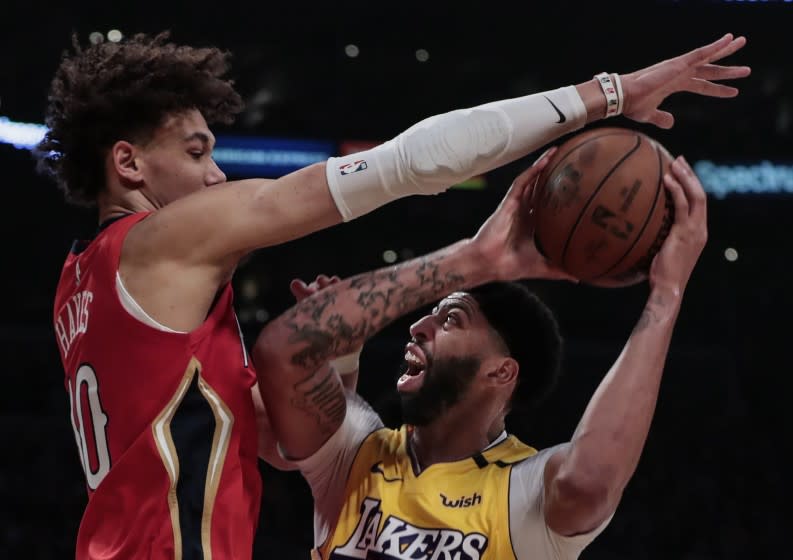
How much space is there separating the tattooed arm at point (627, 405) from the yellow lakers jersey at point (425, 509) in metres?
0.18

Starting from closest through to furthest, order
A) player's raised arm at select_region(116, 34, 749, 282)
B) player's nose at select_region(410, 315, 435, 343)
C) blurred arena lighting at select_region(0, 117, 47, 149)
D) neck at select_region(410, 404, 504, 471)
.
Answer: player's raised arm at select_region(116, 34, 749, 282) < neck at select_region(410, 404, 504, 471) < player's nose at select_region(410, 315, 435, 343) < blurred arena lighting at select_region(0, 117, 47, 149)

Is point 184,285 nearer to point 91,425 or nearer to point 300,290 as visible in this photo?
point 91,425

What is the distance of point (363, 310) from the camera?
7.76 feet

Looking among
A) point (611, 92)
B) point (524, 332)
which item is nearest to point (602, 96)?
point (611, 92)

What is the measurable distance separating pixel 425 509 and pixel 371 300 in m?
0.62

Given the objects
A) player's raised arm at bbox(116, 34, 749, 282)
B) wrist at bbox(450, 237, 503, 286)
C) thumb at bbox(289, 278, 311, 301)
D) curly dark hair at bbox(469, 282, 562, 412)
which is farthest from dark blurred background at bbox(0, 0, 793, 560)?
player's raised arm at bbox(116, 34, 749, 282)

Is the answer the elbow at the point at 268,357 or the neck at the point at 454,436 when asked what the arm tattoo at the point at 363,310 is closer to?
the elbow at the point at 268,357

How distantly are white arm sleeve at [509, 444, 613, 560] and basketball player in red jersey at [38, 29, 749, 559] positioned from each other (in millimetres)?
663

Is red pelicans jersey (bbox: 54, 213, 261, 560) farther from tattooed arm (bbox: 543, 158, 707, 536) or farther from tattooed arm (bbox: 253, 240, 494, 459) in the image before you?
tattooed arm (bbox: 543, 158, 707, 536)

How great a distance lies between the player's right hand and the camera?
240 centimetres

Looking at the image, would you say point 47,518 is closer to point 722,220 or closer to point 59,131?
point 59,131

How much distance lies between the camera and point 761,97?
1079 cm

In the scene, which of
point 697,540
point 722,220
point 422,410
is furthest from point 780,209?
point 422,410

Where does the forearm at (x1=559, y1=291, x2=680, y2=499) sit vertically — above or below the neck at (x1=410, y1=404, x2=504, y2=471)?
above
